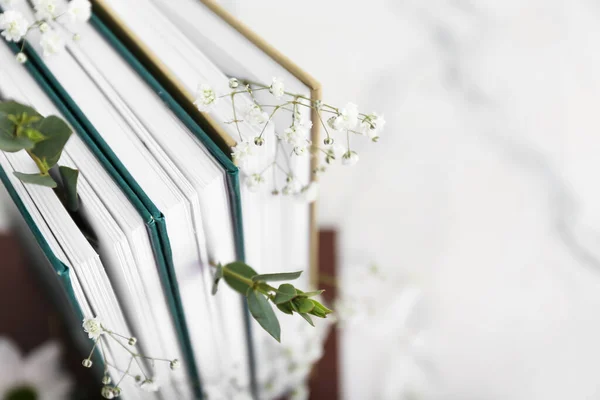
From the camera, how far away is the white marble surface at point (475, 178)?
0.65 metres

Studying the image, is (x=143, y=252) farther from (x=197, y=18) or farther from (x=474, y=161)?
(x=474, y=161)

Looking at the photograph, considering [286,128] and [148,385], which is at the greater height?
[286,128]

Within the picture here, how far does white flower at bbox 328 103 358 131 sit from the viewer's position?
1.12 ft

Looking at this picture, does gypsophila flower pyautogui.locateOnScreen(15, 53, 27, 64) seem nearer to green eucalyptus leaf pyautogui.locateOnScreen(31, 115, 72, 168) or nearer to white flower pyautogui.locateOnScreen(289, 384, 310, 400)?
green eucalyptus leaf pyautogui.locateOnScreen(31, 115, 72, 168)

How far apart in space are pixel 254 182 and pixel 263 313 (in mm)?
77

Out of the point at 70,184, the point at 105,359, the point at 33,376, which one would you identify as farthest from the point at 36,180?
the point at 33,376

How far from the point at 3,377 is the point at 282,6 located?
0.51 meters

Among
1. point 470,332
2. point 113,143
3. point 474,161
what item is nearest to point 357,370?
point 470,332

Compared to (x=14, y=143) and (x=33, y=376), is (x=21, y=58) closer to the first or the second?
(x=14, y=143)

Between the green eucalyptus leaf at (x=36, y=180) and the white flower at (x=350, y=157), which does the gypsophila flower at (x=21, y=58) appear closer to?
the green eucalyptus leaf at (x=36, y=180)

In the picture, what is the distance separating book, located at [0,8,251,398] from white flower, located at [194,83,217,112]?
2cm

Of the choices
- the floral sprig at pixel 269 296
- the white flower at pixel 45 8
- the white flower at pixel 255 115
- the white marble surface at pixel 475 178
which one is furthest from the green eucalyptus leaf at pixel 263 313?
the white marble surface at pixel 475 178

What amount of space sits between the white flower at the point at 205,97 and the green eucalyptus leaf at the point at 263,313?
0.37 ft

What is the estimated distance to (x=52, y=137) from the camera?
12.5 inches
